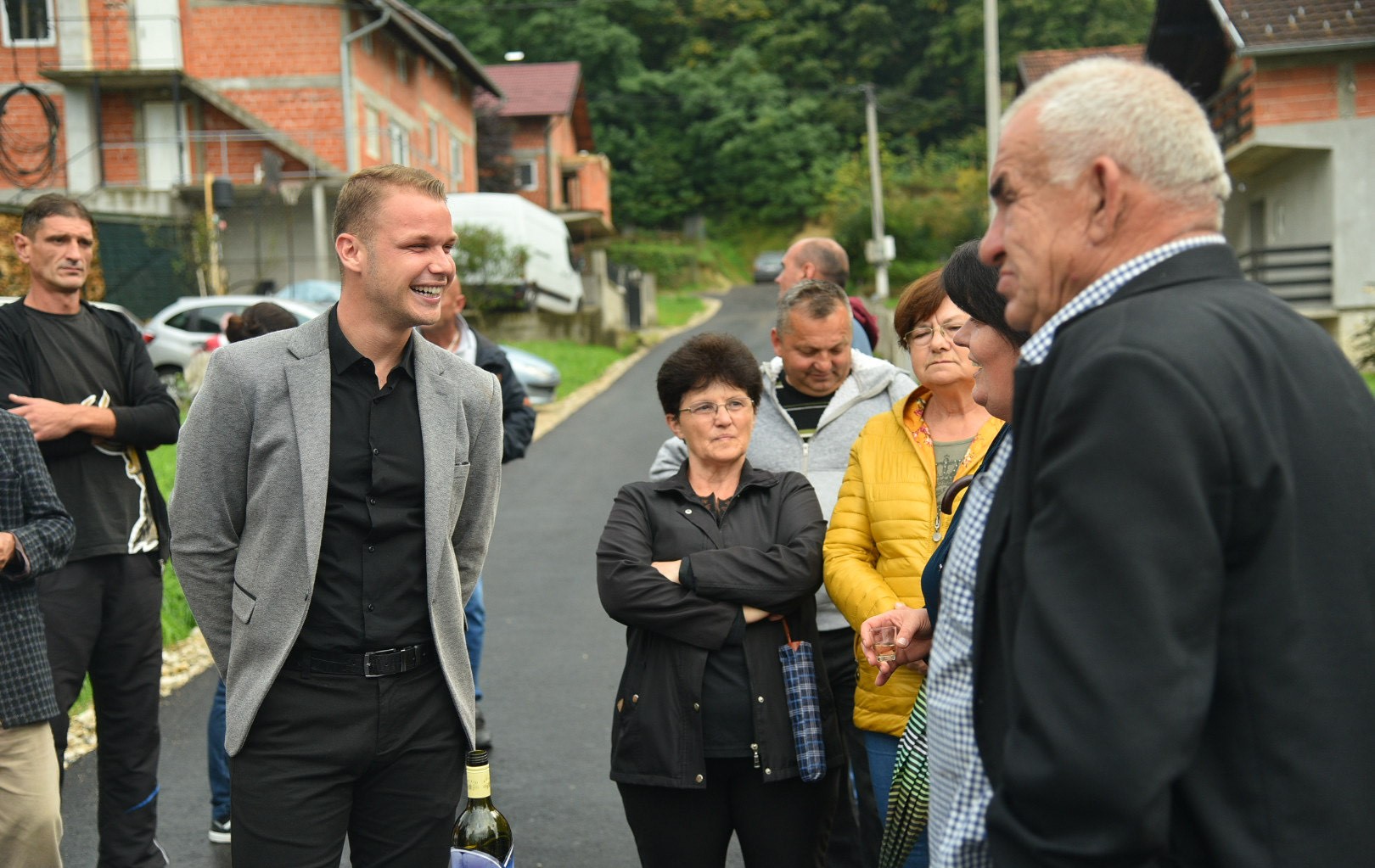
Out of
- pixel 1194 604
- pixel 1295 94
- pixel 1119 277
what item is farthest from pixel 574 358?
pixel 1194 604

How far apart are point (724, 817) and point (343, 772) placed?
47.0 inches

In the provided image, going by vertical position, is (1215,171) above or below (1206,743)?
above

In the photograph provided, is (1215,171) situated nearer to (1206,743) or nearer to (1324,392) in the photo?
(1324,392)

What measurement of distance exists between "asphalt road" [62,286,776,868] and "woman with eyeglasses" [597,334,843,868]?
4.67 ft

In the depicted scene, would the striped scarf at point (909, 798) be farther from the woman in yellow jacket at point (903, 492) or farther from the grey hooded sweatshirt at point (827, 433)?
the grey hooded sweatshirt at point (827, 433)

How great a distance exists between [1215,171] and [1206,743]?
82 cm

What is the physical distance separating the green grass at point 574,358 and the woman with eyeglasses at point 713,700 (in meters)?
18.2

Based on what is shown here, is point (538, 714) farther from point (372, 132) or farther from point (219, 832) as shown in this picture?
point (372, 132)

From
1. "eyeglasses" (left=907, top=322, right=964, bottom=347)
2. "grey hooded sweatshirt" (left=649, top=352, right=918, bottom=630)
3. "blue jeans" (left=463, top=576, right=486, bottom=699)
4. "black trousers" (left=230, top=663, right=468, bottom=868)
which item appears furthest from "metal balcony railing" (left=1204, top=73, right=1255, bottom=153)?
"black trousers" (left=230, top=663, right=468, bottom=868)

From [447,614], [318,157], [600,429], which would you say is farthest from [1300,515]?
[318,157]

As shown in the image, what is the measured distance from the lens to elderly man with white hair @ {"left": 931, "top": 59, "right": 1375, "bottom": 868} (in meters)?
1.71

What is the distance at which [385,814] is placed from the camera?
11.4 feet

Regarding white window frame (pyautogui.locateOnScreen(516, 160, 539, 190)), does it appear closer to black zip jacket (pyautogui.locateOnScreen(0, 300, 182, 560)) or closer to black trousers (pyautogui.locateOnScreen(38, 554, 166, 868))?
black zip jacket (pyautogui.locateOnScreen(0, 300, 182, 560))

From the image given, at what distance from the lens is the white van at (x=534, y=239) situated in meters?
30.0
